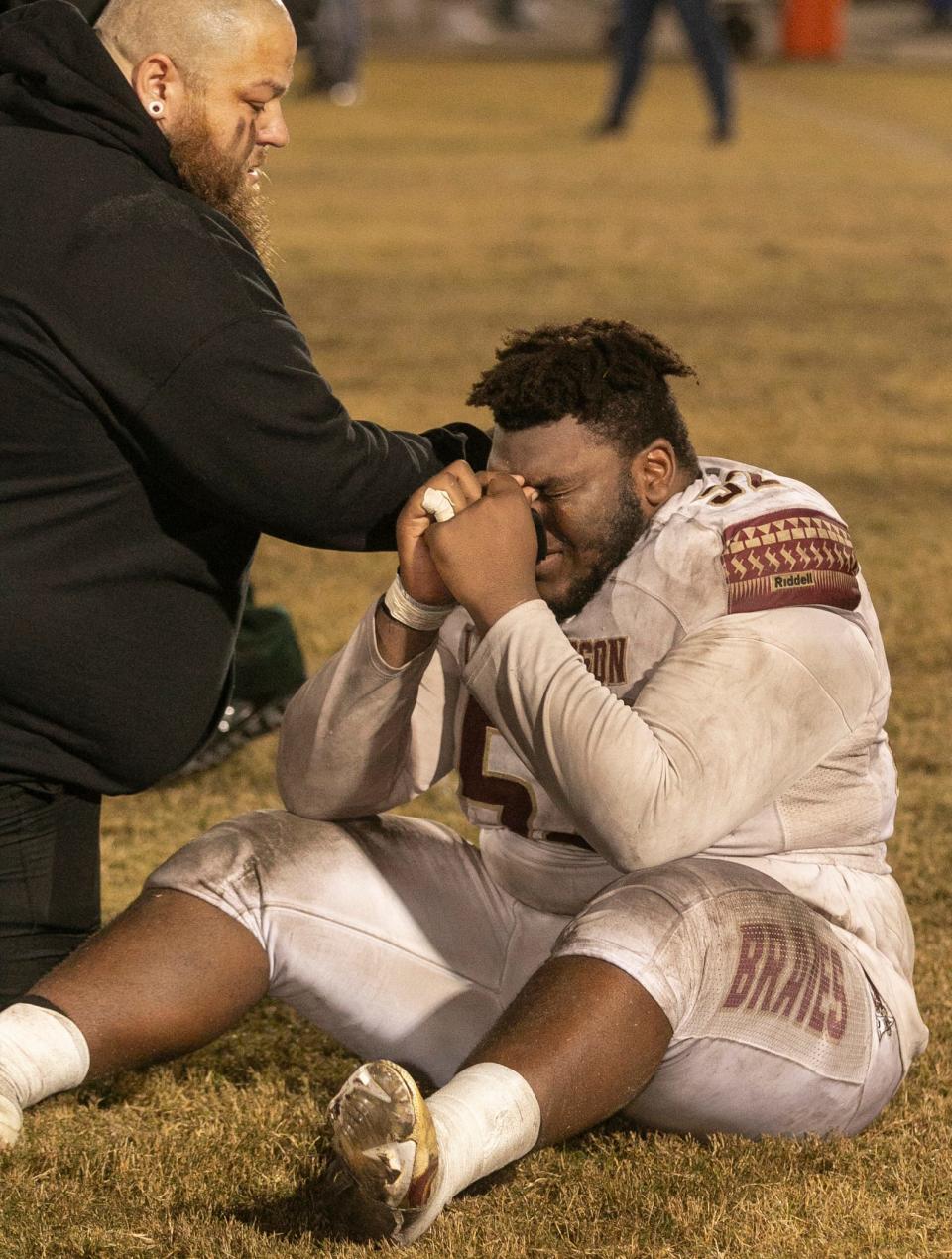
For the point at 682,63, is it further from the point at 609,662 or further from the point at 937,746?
the point at 609,662

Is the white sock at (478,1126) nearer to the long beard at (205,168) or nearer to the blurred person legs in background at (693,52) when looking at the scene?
the long beard at (205,168)

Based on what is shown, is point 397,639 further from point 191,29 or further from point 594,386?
point 191,29

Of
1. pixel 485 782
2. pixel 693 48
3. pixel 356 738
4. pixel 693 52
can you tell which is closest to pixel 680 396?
pixel 485 782

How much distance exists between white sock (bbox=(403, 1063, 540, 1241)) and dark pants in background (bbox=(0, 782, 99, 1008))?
35.9 inches

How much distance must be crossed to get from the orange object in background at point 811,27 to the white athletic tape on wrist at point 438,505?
30.7m

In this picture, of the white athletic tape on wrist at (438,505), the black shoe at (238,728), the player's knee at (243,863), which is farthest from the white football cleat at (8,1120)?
the black shoe at (238,728)

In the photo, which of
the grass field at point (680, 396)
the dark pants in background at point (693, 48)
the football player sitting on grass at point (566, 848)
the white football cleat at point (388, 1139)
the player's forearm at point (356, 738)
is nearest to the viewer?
the white football cleat at point (388, 1139)

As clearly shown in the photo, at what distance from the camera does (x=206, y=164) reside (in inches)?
124

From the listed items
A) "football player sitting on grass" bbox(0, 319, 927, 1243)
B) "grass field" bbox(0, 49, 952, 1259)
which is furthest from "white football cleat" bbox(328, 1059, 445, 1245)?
"grass field" bbox(0, 49, 952, 1259)

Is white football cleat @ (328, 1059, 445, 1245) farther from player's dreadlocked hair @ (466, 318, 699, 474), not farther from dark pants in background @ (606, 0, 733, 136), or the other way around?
dark pants in background @ (606, 0, 733, 136)

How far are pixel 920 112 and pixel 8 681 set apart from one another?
2108 cm

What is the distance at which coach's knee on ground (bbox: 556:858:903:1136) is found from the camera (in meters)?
2.78

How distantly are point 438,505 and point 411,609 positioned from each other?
17 cm

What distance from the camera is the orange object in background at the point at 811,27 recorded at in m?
31.9
